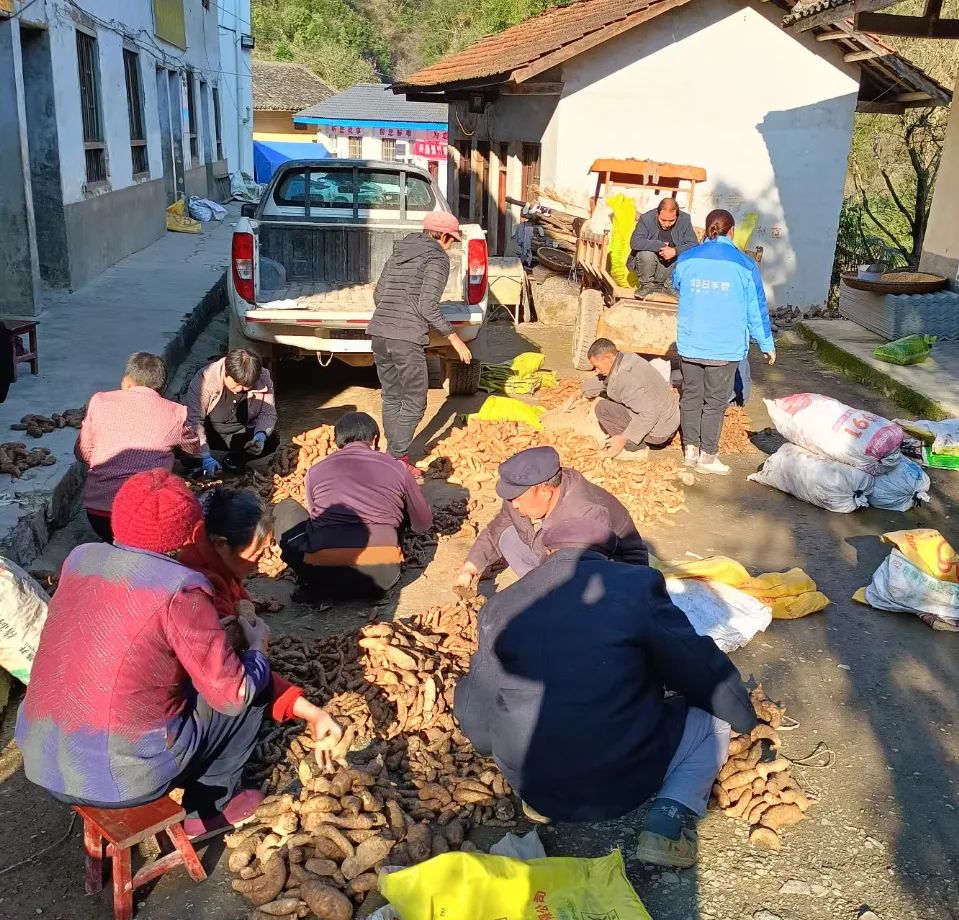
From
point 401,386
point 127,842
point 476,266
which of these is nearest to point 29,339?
point 401,386

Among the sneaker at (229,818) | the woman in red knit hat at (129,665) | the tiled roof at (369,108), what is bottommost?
the sneaker at (229,818)

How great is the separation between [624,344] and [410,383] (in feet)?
8.57

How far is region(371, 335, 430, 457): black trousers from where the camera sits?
615 cm

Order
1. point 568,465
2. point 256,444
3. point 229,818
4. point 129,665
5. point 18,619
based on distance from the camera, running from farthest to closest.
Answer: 1. point 568,465
2. point 256,444
3. point 18,619
4. point 229,818
5. point 129,665

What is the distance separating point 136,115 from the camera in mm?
14523

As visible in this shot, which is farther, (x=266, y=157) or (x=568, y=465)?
(x=266, y=157)

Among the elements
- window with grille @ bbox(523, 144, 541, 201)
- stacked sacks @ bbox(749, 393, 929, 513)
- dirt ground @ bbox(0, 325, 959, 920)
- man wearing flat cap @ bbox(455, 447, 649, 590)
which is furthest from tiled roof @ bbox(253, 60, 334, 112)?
man wearing flat cap @ bbox(455, 447, 649, 590)

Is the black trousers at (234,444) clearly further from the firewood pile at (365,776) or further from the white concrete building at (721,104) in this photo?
the white concrete building at (721,104)

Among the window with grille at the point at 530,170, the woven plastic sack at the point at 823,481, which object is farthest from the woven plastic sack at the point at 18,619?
the window with grille at the point at 530,170

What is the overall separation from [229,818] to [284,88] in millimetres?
44364

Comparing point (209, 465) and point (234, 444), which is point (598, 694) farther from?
point (234, 444)

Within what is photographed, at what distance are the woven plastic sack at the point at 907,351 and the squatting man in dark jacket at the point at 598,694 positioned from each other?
7477 millimetres

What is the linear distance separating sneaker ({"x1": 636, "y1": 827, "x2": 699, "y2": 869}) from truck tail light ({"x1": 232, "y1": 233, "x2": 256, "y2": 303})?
5315 mm

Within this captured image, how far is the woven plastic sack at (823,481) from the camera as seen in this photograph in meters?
5.91
